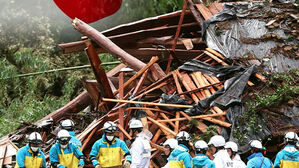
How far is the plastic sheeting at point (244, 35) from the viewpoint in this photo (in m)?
11.2

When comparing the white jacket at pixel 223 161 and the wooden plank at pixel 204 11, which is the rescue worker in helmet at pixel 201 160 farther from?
the wooden plank at pixel 204 11

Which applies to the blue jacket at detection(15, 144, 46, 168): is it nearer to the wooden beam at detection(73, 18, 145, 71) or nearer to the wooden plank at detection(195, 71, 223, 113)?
the wooden plank at detection(195, 71, 223, 113)

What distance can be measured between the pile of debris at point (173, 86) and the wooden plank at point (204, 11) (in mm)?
32

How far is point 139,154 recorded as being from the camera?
8.36m

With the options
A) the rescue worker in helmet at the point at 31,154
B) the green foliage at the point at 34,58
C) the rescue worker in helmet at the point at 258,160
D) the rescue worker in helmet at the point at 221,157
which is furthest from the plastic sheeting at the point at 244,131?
the green foliage at the point at 34,58

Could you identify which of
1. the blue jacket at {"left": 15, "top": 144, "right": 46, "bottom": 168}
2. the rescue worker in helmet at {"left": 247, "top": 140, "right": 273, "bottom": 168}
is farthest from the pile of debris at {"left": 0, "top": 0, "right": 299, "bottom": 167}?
the blue jacket at {"left": 15, "top": 144, "right": 46, "bottom": 168}

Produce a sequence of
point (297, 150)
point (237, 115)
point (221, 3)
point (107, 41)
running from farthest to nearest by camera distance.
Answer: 1. point (221, 3)
2. point (107, 41)
3. point (237, 115)
4. point (297, 150)

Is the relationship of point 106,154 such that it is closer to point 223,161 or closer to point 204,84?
point 223,161

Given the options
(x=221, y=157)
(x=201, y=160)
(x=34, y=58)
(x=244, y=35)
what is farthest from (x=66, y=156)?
(x=34, y=58)

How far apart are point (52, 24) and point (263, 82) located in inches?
494

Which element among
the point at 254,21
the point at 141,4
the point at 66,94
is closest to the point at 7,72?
the point at 66,94

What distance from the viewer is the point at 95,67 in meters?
10.9

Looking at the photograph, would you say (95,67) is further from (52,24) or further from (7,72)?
(52,24)

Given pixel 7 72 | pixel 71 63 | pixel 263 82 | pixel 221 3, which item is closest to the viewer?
pixel 263 82
